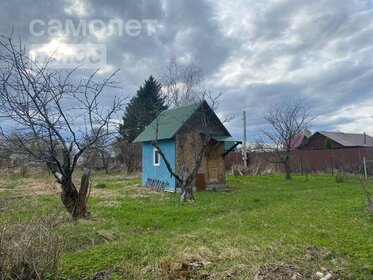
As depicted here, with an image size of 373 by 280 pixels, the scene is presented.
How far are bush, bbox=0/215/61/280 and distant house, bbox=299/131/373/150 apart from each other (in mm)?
30532

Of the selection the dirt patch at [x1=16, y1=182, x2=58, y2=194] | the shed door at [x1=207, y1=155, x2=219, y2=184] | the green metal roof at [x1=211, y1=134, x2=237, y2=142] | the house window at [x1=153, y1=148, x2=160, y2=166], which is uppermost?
the green metal roof at [x1=211, y1=134, x2=237, y2=142]

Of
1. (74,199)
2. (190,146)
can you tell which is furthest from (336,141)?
(74,199)

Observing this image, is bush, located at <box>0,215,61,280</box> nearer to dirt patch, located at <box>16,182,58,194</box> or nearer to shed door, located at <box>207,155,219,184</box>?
dirt patch, located at <box>16,182,58,194</box>

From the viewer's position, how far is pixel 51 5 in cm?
827

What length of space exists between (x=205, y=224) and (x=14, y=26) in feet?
20.8

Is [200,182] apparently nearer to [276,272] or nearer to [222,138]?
[222,138]

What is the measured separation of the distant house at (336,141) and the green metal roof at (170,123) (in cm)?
1910

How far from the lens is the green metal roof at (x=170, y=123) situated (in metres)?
15.5

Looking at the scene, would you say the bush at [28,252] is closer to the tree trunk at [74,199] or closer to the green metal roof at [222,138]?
the tree trunk at [74,199]

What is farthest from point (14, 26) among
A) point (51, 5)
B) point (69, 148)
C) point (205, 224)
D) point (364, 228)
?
point (364, 228)

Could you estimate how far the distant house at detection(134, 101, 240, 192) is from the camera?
15.4 meters

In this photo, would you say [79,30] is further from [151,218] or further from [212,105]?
[212,105]

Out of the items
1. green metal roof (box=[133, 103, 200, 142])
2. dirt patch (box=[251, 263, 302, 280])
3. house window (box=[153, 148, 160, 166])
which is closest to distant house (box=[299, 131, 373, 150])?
green metal roof (box=[133, 103, 200, 142])

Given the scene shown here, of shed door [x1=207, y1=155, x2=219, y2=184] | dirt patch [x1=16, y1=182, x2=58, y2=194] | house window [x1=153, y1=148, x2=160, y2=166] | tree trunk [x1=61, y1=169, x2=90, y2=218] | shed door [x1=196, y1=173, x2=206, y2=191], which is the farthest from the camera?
house window [x1=153, y1=148, x2=160, y2=166]
